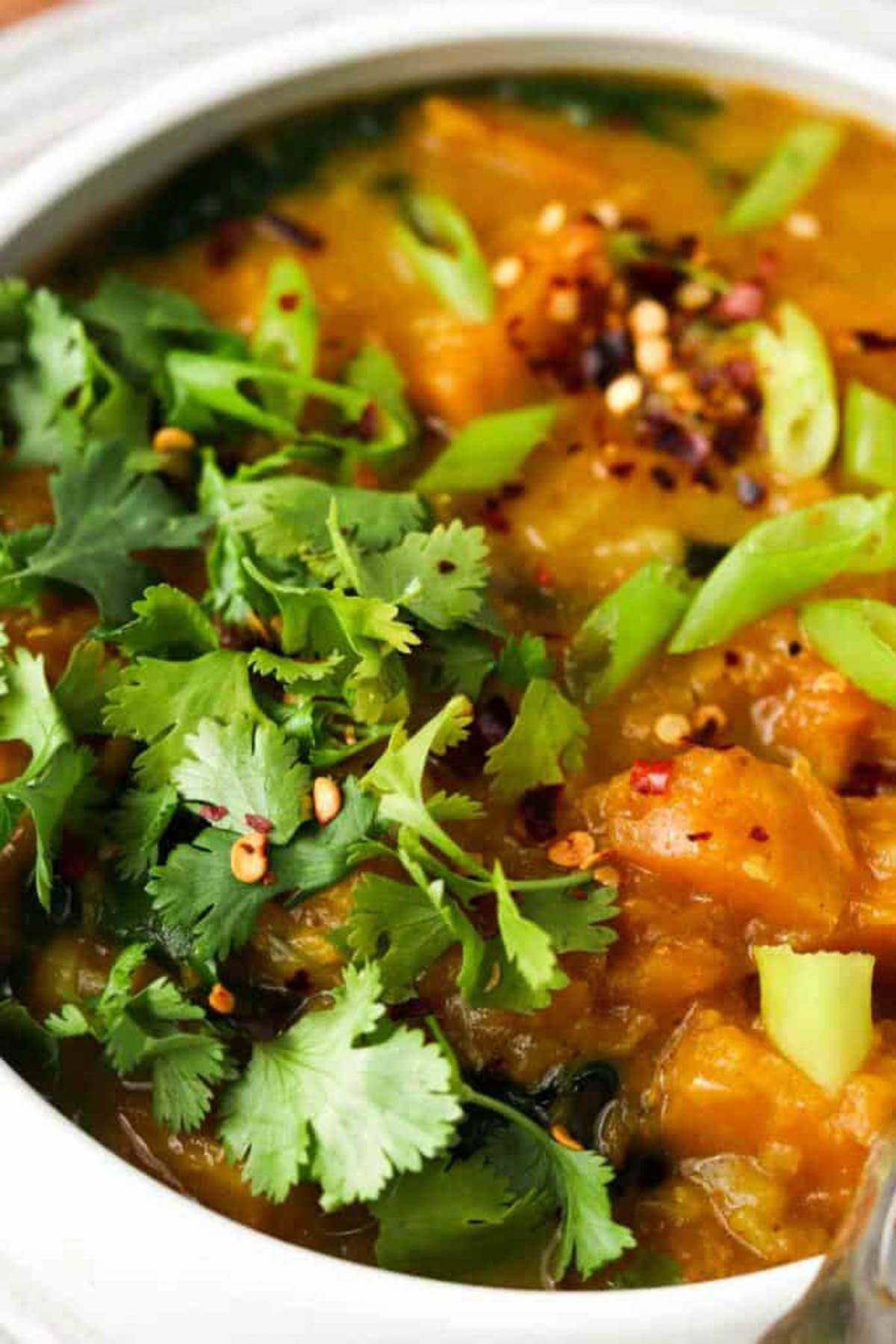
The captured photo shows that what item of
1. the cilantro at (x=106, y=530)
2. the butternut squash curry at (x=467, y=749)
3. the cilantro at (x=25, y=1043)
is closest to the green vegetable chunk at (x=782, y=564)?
the butternut squash curry at (x=467, y=749)

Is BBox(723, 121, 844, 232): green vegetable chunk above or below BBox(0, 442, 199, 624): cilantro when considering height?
below

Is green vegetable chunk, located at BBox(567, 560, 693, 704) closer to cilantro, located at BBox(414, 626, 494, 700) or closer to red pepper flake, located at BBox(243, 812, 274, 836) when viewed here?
cilantro, located at BBox(414, 626, 494, 700)

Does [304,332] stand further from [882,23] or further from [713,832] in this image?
[882,23]

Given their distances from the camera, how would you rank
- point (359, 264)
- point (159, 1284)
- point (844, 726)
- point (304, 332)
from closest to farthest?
point (159, 1284) → point (844, 726) → point (304, 332) → point (359, 264)

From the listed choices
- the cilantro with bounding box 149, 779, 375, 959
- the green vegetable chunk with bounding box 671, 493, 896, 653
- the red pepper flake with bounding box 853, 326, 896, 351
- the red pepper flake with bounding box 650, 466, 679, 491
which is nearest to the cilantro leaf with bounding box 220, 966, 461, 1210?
the cilantro with bounding box 149, 779, 375, 959

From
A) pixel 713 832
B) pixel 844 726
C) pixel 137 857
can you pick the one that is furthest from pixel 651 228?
pixel 137 857

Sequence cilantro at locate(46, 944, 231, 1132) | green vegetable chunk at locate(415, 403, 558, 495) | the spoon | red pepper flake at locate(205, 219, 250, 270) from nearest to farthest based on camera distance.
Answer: the spoon < cilantro at locate(46, 944, 231, 1132) < green vegetable chunk at locate(415, 403, 558, 495) < red pepper flake at locate(205, 219, 250, 270)

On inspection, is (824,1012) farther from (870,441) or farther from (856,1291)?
(870,441)
